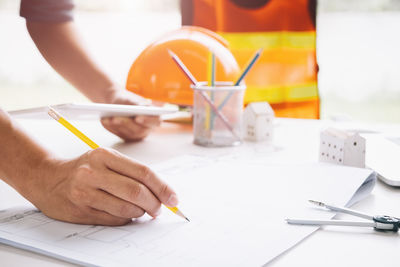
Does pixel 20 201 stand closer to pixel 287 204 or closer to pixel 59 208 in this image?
pixel 59 208

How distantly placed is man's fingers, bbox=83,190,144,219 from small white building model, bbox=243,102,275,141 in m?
0.55

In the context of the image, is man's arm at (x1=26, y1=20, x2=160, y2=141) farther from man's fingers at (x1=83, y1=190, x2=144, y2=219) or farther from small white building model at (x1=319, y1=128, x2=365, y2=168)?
man's fingers at (x1=83, y1=190, x2=144, y2=219)

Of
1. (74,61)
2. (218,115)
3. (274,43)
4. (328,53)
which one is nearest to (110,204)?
(218,115)

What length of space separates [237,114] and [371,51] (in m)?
5.07

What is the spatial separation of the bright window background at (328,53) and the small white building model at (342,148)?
369 cm

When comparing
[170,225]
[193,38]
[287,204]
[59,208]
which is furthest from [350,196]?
[193,38]

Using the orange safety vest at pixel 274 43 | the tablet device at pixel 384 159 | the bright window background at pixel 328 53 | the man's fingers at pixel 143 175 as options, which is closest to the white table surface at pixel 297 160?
the tablet device at pixel 384 159

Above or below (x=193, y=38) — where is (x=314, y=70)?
below

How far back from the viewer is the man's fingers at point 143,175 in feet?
1.75

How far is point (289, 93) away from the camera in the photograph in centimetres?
172

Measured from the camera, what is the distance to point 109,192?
1.75ft

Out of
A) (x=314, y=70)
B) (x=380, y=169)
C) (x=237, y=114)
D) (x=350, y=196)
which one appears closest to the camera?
(x=350, y=196)

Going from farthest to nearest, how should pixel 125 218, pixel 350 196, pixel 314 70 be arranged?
1. pixel 314 70
2. pixel 350 196
3. pixel 125 218

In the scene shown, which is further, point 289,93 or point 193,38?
point 289,93
